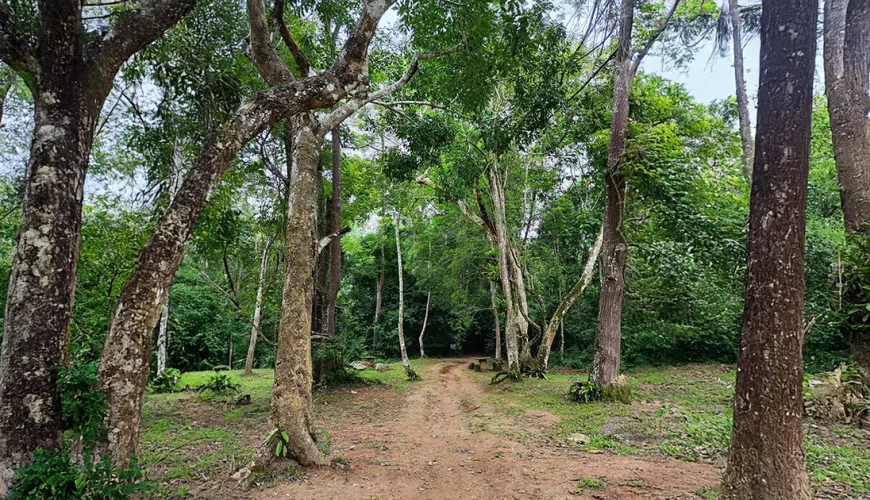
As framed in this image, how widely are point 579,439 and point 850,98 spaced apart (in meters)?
7.23

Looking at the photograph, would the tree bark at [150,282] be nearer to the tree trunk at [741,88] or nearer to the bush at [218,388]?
the bush at [218,388]

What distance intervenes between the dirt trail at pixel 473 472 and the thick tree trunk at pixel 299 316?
0.44 m

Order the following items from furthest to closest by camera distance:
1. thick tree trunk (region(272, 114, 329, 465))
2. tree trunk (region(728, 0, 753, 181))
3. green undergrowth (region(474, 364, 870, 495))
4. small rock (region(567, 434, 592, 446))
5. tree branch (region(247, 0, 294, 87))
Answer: tree trunk (region(728, 0, 753, 181)) → small rock (region(567, 434, 592, 446)) → tree branch (region(247, 0, 294, 87)) → thick tree trunk (region(272, 114, 329, 465)) → green undergrowth (region(474, 364, 870, 495))

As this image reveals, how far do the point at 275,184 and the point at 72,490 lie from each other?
28.3 ft

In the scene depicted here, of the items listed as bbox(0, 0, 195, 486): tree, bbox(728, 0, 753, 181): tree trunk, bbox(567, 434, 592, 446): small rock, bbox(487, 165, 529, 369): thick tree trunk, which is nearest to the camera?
bbox(0, 0, 195, 486): tree

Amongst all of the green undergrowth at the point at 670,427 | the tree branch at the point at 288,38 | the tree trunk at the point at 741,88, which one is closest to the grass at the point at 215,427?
the green undergrowth at the point at 670,427

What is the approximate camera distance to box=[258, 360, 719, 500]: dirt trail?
3.88 m

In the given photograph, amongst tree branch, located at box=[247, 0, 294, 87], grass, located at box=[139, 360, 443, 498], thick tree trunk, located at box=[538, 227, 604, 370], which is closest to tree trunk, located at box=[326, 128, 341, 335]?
grass, located at box=[139, 360, 443, 498]

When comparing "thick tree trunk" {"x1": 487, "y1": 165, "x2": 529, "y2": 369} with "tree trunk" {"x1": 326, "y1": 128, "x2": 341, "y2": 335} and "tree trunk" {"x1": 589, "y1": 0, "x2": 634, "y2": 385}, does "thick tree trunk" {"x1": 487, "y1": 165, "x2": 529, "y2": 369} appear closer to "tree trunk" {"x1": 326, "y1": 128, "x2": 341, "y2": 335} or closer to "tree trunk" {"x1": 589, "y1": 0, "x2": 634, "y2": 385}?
"tree trunk" {"x1": 589, "y1": 0, "x2": 634, "y2": 385}

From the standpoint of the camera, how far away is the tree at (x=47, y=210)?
2.67 metres

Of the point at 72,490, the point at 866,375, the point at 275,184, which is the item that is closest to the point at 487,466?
the point at 72,490

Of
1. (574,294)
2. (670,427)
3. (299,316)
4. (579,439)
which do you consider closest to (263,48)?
(299,316)

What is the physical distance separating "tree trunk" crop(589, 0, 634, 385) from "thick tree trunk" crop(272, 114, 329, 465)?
618 centimetres

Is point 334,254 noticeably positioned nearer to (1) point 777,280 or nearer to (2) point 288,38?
(2) point 288,38
